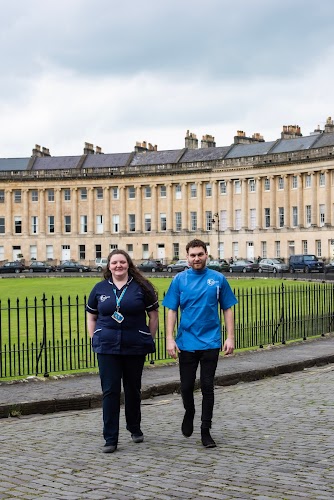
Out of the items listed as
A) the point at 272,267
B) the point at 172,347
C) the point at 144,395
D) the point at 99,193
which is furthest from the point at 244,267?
the point at 172,347

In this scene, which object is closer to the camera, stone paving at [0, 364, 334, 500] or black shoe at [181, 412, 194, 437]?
stone paving at [0, 364, 334, 500]

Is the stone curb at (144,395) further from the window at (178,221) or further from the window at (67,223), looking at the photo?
the window at (67,223)

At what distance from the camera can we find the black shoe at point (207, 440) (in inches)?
352

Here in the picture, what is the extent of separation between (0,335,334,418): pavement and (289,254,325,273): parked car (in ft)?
152

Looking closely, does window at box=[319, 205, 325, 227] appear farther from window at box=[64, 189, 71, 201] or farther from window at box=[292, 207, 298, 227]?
window at box=[64, 189, 71, 201]

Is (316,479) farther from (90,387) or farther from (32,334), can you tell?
(32,334)

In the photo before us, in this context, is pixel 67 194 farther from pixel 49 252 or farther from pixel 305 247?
pixel 305 247

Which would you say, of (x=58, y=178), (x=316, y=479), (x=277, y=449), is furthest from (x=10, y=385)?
(x=58, y=178)

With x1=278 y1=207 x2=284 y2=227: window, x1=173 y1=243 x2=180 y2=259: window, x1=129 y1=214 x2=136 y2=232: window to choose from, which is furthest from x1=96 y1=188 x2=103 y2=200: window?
x1=278 y1=207 x2=284 y2=227: window

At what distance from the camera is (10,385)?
13.6m

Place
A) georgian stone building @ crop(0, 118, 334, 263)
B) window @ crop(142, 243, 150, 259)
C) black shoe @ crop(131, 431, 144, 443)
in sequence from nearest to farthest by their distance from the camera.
Result: 1. black shoe @ crop(131, 431, 144, 443)
2. georgian stone building @ crop(0, 118, 334, 263)
3. window @ crop(142, 243, 150, 259)

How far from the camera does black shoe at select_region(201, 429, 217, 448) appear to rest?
893 cm

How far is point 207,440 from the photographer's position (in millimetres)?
8953

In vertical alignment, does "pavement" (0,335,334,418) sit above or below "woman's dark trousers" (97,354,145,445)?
below
